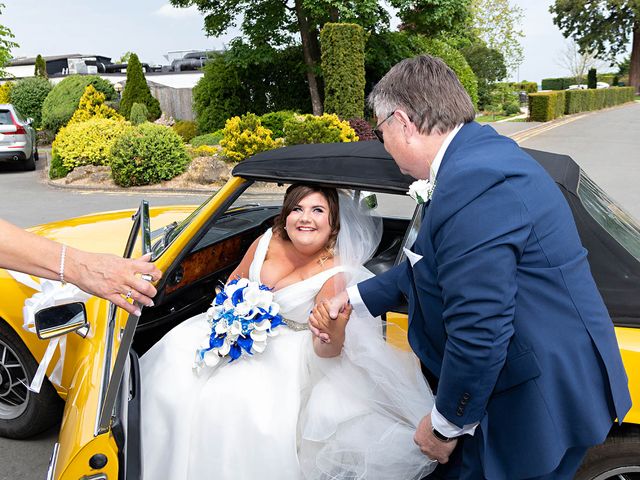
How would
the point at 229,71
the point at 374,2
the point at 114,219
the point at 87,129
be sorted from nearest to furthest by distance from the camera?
the point at 114,219
the point at 87,129
the point at 374,2
the point at 229,71

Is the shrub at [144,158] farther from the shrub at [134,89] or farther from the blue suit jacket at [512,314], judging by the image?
the blue suit jacket at [512,314]

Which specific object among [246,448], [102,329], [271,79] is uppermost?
[271,79]

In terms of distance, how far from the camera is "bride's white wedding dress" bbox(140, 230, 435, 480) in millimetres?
1982

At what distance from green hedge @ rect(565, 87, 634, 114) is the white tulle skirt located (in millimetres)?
30768

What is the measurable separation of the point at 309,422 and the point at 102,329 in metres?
0.94

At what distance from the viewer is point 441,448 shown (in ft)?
5.36

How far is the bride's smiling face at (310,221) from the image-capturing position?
2.70 meters

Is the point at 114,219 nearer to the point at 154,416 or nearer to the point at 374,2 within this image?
the point at 154,416

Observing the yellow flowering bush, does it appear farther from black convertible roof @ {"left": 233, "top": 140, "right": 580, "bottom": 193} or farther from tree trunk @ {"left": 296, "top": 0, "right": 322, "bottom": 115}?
black convertible roof @ {"left": 233, "top": 140, "right": 580, "bottom": 193}

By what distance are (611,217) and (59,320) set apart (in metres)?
2.07

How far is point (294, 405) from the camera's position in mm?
2213

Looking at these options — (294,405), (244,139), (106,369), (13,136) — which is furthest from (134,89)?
(106,369)

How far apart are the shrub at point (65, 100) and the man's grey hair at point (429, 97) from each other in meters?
21.1

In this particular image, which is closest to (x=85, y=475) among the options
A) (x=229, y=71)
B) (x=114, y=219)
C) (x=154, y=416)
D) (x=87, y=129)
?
(x=154, y=416)
